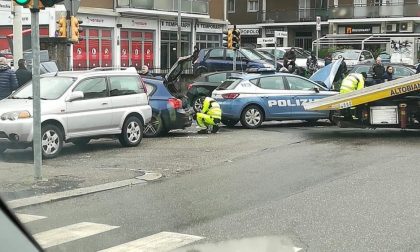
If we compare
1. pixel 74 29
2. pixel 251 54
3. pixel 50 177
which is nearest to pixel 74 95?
pixel 50 177

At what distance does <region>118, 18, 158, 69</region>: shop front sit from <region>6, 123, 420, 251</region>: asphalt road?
1018 inches

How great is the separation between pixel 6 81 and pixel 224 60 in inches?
544

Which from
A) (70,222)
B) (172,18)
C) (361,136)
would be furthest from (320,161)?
(172,18)

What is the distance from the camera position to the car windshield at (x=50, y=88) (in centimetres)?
1122

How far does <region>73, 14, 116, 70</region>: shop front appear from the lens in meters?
34.2

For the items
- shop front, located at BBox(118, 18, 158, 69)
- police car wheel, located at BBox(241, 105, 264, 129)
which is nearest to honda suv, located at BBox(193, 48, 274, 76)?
police car wheel, located at BBox(241, 105, 264, 129)

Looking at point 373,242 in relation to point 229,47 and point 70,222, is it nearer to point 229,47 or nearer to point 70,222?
point 70,222

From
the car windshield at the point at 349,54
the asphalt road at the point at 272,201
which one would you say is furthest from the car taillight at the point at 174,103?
the car windshield at the point at 349,54

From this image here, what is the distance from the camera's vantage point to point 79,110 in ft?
37.0

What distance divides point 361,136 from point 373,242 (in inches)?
361

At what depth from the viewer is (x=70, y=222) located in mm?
6480

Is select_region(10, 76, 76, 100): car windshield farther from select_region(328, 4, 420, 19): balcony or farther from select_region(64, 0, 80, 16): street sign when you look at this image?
select_region(328, 4, 420, 19): balcony

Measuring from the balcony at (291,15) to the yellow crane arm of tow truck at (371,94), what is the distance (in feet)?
145

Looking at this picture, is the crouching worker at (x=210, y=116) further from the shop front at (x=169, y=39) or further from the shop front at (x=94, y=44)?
the shop front at (x=169, y=39)
